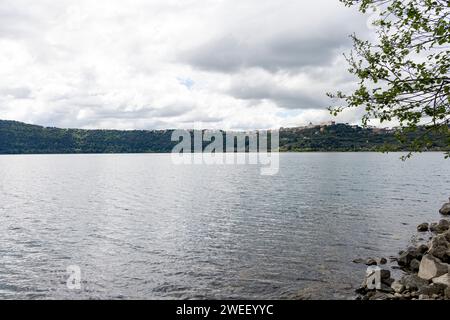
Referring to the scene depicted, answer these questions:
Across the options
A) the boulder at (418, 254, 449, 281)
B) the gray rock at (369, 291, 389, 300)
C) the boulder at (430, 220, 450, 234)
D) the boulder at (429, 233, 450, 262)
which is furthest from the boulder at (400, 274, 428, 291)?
the boulder at (430, 220, 450, 234)

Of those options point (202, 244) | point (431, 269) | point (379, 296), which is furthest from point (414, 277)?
point (202, 244)

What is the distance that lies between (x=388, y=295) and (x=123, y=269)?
59.3 ft

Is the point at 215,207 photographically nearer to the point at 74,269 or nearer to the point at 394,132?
the point at 74,269

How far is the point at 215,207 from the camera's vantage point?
55.7 metres

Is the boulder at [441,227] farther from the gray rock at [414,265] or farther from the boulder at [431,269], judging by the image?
the boulder at [431,269]

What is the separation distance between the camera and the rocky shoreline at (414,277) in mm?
19641

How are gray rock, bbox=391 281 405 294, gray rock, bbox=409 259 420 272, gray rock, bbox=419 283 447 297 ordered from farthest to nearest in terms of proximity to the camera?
gray rock, bbox=409 259 420 272
gray rock, bbox=391 281 405 294
gray rock, bbox=419 283 447 297

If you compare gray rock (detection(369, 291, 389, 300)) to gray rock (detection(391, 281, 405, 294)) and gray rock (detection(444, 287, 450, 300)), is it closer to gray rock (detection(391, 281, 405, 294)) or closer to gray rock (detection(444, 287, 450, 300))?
gray rock (detection(391, 281, 405, 294))

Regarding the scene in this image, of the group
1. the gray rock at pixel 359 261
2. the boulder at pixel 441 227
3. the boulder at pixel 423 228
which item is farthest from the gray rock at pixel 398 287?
the boulder at pixel 423 228

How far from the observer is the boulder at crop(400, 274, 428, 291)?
2111 cm

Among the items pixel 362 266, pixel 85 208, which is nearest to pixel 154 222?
pixel 85 208
